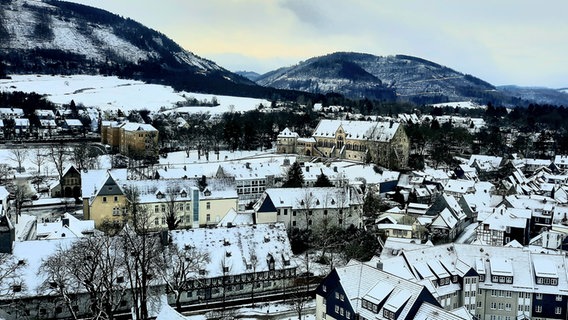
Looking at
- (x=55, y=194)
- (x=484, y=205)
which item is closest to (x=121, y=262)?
(x=55, y=194)

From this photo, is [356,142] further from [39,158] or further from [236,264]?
[236,264]

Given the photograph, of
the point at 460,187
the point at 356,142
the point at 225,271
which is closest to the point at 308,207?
the point at 225,271

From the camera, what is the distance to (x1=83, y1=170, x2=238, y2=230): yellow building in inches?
2152

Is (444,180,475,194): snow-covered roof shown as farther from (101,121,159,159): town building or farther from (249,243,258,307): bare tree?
(101,121,159,159): town building

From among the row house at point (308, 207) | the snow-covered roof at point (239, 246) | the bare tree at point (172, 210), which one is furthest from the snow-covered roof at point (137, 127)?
the snow-covered roof at point (239, 246)

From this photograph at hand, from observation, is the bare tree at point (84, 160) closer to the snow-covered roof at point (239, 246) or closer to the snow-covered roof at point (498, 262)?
the snow-covered roof at point (239, 246)

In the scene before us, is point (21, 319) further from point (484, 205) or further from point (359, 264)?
point (484, 205)

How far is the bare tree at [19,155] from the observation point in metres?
88.6

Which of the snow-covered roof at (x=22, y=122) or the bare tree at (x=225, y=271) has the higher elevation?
the snow-covered roof at (x=22, y=122)

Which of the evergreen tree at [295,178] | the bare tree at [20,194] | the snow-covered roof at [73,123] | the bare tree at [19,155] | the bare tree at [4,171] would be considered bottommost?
the bare tree at [20,194]

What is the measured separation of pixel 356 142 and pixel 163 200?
195ft

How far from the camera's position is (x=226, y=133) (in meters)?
109

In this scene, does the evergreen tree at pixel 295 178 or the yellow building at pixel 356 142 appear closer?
the evergreen tree at pixel 295 178

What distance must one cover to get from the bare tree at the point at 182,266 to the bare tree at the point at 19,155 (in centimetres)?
6062
